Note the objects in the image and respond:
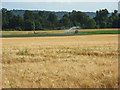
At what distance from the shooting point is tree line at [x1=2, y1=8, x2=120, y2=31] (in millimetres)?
78250

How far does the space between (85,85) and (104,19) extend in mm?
89835

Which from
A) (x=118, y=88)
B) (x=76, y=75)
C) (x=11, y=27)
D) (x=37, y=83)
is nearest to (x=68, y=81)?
(x=76, y=75)

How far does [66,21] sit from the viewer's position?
9138 cm

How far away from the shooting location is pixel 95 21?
9369 cm

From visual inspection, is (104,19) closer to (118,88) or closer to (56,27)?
(56,27)

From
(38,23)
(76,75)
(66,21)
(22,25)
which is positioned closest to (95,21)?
(66,21)

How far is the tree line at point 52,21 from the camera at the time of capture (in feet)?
257

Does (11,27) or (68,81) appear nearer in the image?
(68,81)

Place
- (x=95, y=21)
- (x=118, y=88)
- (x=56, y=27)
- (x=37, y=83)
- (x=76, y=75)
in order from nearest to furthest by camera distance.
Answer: (x=118, y=88) < (x=37, y=83) < (x=76, y=75) < (x=56, y=27) < (x=95, y=21)

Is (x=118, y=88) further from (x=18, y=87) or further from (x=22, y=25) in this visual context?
(x=22, y=25)

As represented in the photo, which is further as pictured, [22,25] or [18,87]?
[22,25]

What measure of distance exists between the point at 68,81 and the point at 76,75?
450 mm

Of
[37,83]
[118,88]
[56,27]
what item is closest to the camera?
[118,88]

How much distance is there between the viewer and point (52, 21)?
9456 cm
